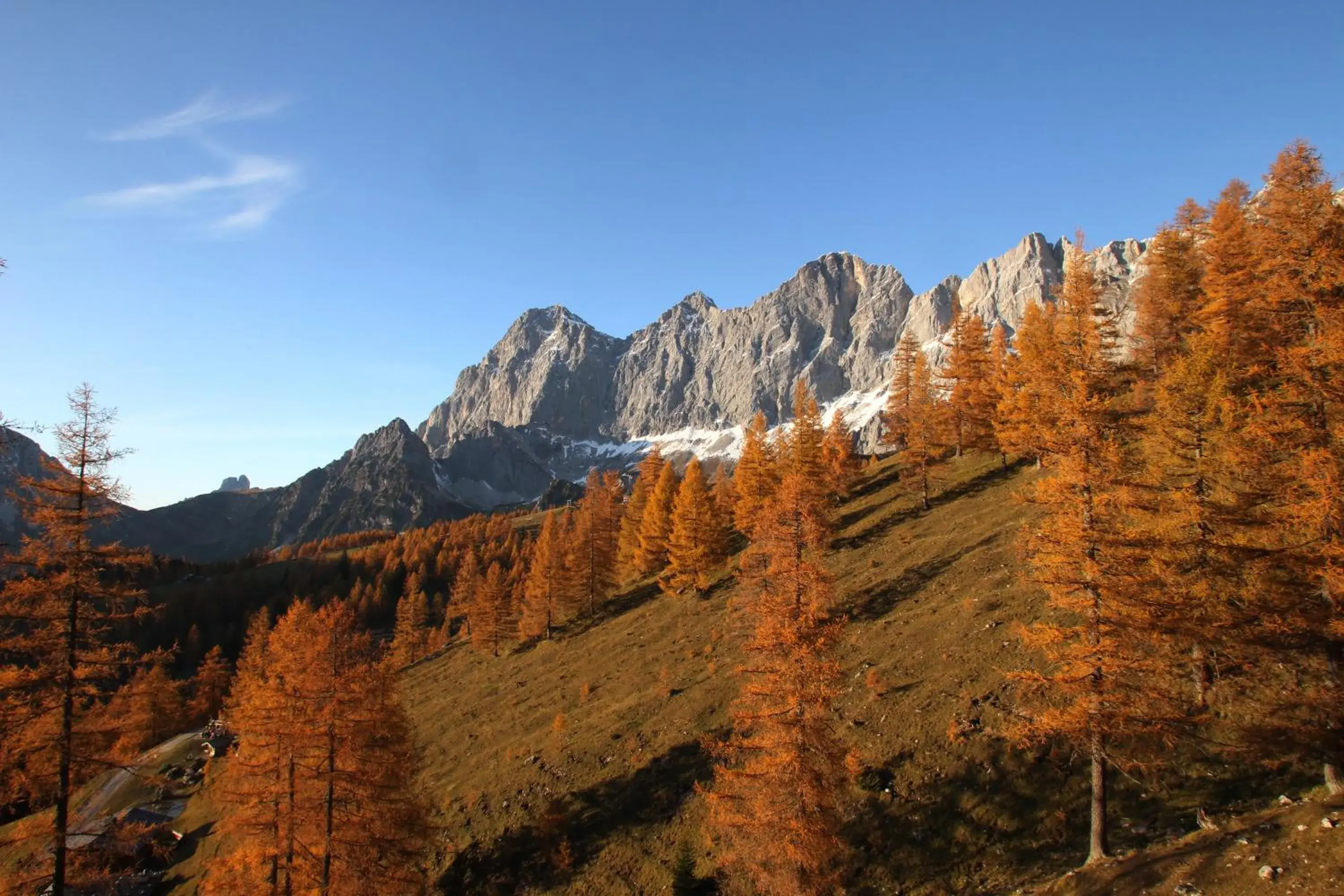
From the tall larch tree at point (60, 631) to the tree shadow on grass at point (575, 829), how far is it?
49.1ft

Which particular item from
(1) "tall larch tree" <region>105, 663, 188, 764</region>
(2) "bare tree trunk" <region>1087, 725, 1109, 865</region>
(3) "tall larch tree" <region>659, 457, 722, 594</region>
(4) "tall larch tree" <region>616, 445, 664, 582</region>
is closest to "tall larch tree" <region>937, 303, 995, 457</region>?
(3) "tall larch tree" <region>659, 457, 722, 594</region>

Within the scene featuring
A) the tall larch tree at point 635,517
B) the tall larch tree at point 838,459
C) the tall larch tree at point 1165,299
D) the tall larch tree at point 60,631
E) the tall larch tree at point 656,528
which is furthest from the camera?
the tall larch tree at point 635,517

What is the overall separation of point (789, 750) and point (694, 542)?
33.7m

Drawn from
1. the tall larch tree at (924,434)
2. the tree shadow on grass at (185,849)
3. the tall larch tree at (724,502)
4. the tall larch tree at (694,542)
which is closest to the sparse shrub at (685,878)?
the tall larch tree at (694,542)

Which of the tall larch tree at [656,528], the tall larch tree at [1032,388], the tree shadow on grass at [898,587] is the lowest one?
the tree shadow on grass at [898,587]

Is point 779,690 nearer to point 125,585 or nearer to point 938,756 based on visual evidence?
point 938,756

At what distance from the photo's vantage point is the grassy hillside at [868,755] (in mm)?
18859

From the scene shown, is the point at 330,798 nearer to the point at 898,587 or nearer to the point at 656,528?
the point at 898,587

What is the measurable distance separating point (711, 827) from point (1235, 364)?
31585 mm

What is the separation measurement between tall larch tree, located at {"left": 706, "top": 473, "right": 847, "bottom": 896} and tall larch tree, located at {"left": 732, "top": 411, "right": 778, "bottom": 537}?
31.0 metres

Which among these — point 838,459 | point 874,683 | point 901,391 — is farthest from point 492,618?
point 901,391

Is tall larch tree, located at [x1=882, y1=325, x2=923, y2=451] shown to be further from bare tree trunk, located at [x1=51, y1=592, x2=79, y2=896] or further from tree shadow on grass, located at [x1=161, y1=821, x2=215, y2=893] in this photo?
tree shadow on grass, located at [x1=161, y1=821, x2=215, y2=893]

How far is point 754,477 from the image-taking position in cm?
5503

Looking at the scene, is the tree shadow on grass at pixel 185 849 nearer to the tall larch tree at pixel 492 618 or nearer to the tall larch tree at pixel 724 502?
the tall larch tree at pixel 492 618
